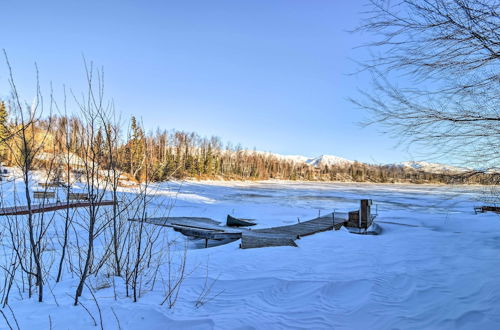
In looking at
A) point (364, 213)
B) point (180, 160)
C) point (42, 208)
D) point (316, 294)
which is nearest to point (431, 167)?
point (316, 294)

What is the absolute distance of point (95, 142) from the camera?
3.43 meters

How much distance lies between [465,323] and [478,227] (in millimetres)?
9927

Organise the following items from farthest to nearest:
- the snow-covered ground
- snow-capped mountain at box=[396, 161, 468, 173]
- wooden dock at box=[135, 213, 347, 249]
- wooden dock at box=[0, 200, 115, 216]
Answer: wooden dock at box=[135, 213, 347, 249] < wooden dock at box=[0, 200, 115, 216] < the snow-covered ground < snow-capped mountain at box=[396, 161, 468, 173]

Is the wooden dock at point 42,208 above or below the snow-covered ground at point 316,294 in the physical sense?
above

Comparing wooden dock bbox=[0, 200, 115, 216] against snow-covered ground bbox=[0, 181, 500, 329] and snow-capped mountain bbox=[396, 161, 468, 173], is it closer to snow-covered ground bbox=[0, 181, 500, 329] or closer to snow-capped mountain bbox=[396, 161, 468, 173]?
snow-covered ground bbox=[0, 181, 500, 329]

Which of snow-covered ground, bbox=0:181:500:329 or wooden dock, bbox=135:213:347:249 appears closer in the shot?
snow-covered ground, bbox=0:181:500:329

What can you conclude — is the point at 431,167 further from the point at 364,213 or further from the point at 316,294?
the point at 364,213

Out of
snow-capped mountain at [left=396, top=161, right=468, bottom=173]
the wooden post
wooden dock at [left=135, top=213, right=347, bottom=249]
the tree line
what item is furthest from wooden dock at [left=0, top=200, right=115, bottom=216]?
the wooden post

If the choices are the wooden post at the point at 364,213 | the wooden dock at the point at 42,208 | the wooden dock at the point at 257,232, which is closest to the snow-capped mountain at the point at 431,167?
the wooden dock at the point at 42,208

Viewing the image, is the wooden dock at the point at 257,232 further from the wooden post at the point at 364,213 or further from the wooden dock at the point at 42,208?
the wooden dock at the point at 42,208

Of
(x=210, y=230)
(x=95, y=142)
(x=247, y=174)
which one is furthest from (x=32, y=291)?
(x=247, y=174)

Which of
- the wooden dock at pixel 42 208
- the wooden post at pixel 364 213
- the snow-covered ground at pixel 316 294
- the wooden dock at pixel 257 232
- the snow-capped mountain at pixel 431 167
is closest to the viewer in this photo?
the snow-capped mountain at pixel 431 167

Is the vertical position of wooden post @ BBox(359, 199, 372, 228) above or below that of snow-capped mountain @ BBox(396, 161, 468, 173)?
below

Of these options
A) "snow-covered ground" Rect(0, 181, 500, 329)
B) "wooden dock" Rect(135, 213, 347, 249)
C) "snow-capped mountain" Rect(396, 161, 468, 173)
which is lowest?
"wooden dock" Rect(135, 213, 347, 249)
